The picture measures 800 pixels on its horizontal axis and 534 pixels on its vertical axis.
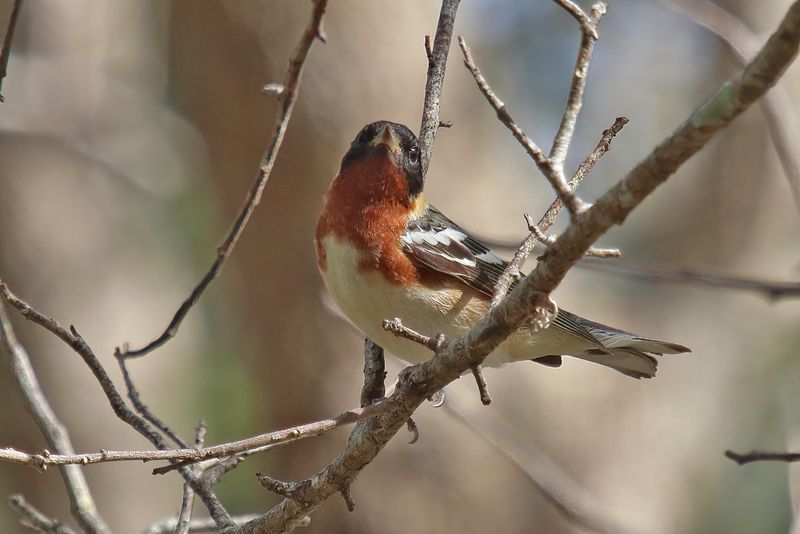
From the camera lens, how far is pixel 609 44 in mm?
10633

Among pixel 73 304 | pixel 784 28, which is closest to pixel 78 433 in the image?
pixel 73 304

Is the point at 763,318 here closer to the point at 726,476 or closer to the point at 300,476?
the point at 726,476

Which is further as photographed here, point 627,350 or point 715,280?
point 627,350

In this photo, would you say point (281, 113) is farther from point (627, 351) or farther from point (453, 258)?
point (627, 351)

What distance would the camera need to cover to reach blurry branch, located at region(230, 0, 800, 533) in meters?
1.49

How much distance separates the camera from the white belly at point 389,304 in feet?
10.9

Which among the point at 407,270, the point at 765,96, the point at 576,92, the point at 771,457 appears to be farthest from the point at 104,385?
the point at 765,96

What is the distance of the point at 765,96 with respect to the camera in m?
3.24

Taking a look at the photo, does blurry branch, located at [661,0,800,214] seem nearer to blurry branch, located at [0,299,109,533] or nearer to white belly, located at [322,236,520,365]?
white belly, located at [322,236,520,365]

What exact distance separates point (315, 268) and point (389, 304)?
3.07 m

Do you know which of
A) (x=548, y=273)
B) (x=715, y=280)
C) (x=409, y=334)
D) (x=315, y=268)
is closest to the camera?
(x=548, y=273)

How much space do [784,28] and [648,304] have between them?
6895 millimetres

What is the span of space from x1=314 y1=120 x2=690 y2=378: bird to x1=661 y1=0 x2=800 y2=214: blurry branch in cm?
82

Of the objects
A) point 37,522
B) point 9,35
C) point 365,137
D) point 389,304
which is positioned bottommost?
point 37,522
